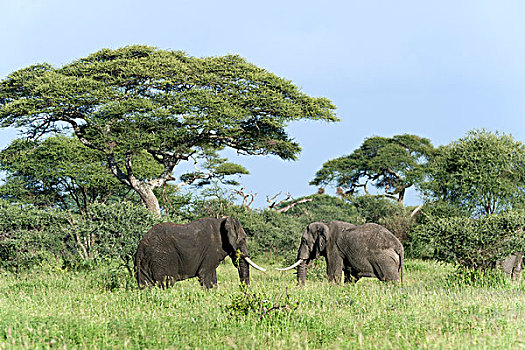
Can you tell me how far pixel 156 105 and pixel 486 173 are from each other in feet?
46.1

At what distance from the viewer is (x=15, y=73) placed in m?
26.3

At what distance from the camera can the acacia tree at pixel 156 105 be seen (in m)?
24.3

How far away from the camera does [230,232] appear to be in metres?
11.2

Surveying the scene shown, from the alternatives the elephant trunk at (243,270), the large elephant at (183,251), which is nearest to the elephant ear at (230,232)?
the large elephant at (183,251)

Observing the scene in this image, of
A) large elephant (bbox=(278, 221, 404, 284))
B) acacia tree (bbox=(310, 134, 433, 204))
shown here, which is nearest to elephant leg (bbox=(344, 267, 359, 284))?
large elephant (bbox=(278, 221, 404, 284))

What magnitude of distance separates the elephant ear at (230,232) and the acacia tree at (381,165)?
34.2 meters

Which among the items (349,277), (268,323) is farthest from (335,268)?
(268,323)

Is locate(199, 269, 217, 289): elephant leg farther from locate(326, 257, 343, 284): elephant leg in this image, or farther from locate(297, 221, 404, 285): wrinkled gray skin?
locate(326, 257, 343, 284): elephant leg

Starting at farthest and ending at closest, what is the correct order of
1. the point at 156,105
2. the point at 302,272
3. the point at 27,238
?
the point at 156,105 < the point at 27,238 < the point at 302,272

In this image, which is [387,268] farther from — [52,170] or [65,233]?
[52,170]

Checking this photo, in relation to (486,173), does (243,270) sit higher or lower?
lower

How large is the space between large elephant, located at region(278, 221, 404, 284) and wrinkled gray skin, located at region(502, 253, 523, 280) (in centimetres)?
561

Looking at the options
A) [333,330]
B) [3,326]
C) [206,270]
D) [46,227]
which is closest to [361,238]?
[206,270]

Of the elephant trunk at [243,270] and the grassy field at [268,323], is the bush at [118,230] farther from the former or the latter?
the grassy field at [268,323]
